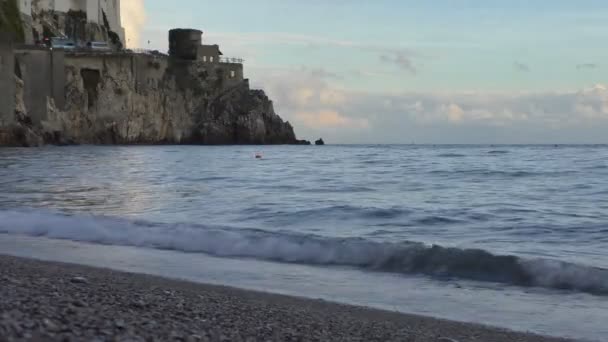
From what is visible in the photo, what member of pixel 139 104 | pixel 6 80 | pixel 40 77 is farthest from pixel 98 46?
pixel 6 80

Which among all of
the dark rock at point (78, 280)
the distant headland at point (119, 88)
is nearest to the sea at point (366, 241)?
the dark rock at point (78, 280)

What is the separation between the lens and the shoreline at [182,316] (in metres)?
3.97

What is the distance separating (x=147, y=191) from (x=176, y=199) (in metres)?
2.60

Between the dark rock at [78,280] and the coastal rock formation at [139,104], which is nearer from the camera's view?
the dark rock at [78,280]

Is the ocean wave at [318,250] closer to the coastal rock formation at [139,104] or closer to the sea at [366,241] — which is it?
the sea at [366,241]

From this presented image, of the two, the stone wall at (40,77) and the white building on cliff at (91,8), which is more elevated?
the white building on cliff at (91,8)

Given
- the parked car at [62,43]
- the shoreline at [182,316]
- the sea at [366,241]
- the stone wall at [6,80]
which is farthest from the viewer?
the parked car at [62,43]

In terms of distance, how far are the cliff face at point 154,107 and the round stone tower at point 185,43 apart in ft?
4.81

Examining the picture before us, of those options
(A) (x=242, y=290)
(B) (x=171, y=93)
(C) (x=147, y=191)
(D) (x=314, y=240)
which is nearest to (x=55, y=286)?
(A) (x=242, y=290)

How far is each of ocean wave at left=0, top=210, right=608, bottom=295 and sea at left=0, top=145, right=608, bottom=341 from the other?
2 centimetres

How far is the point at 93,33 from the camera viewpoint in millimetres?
85875

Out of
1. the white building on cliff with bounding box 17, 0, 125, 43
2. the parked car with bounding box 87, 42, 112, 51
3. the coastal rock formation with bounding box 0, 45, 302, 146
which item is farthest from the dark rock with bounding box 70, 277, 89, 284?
the parked car with bounding box 87, 42, 112, 51

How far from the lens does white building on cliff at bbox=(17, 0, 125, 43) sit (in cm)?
7994

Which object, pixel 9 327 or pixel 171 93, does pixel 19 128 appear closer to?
pixel 171 93
